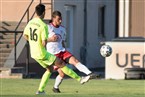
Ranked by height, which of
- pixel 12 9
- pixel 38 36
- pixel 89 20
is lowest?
pixel 38 36

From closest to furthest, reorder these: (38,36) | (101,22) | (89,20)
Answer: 1. (38,36)
2. (89,20)
3. (101,22)

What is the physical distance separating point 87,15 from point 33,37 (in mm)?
18584

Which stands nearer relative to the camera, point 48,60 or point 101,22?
point 48,60

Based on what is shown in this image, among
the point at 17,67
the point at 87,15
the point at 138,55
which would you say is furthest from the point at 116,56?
the point at 87,15

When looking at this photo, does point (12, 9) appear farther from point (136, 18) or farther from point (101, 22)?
point (101, 22)

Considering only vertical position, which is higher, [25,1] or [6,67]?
[25,1]

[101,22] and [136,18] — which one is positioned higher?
[136,18]

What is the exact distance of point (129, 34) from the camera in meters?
32.0

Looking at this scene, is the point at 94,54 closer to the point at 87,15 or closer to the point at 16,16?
the point at 87,15

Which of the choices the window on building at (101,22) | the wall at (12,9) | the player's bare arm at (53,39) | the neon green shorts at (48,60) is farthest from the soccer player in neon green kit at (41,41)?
the window on building at (101,22)

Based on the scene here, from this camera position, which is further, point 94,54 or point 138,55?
point 94,54

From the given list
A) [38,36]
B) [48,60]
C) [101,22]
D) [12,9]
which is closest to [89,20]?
[101,22]

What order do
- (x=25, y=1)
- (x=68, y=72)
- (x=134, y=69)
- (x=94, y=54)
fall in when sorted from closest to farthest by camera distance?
1. (x=68, y=72)
2. (x=134, y=69)
3. (x=25, y=1)
4. (x=94, y=54)

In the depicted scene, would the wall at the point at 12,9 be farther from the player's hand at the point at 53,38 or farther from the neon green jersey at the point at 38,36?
the neon green jersey at the point at 38,36
